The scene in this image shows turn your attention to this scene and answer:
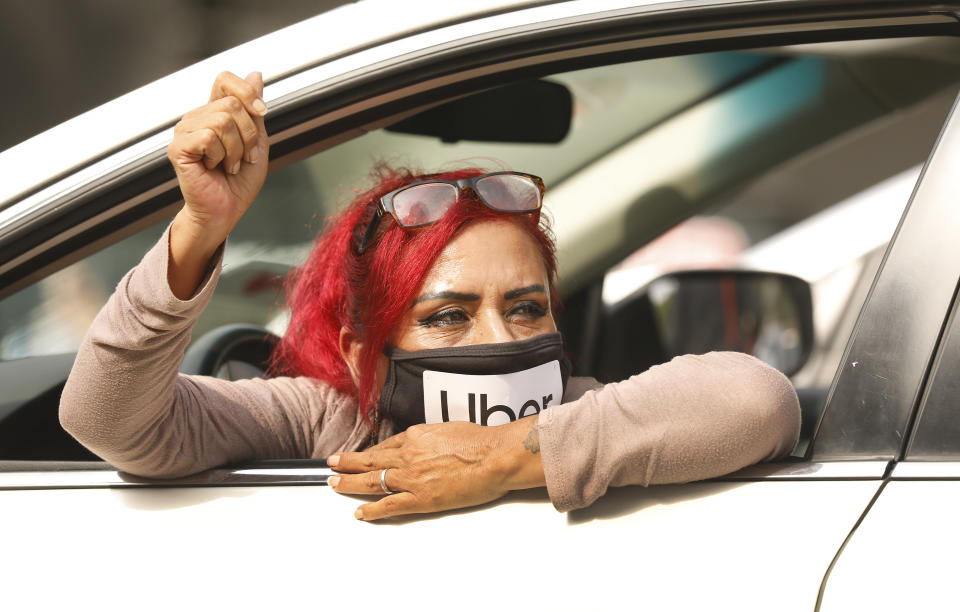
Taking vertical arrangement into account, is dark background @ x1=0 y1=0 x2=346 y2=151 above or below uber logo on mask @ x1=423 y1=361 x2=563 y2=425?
above

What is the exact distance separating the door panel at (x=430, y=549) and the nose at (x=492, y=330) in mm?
376

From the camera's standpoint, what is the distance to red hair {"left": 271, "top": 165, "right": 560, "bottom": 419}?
1.67 meters

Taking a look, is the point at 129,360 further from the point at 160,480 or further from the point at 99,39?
the point at 99,39

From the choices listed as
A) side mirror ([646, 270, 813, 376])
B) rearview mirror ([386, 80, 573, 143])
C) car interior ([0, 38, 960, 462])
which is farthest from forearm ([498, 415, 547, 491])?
side mirror ([646, 270, 813, 376])

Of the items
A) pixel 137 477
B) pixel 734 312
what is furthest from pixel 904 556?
pixel 734 312

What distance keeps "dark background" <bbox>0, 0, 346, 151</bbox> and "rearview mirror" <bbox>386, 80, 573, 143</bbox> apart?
3280 mm

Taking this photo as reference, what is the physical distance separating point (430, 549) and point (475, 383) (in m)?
0.31

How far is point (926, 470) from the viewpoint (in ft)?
3.88

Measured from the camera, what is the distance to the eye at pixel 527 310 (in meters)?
1.72

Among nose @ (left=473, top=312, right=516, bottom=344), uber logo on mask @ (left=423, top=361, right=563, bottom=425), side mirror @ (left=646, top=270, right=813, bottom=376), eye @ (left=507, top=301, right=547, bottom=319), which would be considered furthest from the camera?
side mirror @ (left=646, top=270, right=813, bottom=376)

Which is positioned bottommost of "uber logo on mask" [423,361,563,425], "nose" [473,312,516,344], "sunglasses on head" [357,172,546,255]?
"uber logo on mask" [423,361,563,425]

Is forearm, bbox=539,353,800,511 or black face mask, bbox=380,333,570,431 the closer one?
forearm, bbox=539,353,800,511

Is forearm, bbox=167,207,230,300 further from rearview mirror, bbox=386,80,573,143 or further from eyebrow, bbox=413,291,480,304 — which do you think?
rearview mirror, bbox=386,80,573,143

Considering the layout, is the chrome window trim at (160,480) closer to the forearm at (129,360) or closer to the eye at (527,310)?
the forearm at (129,360)
